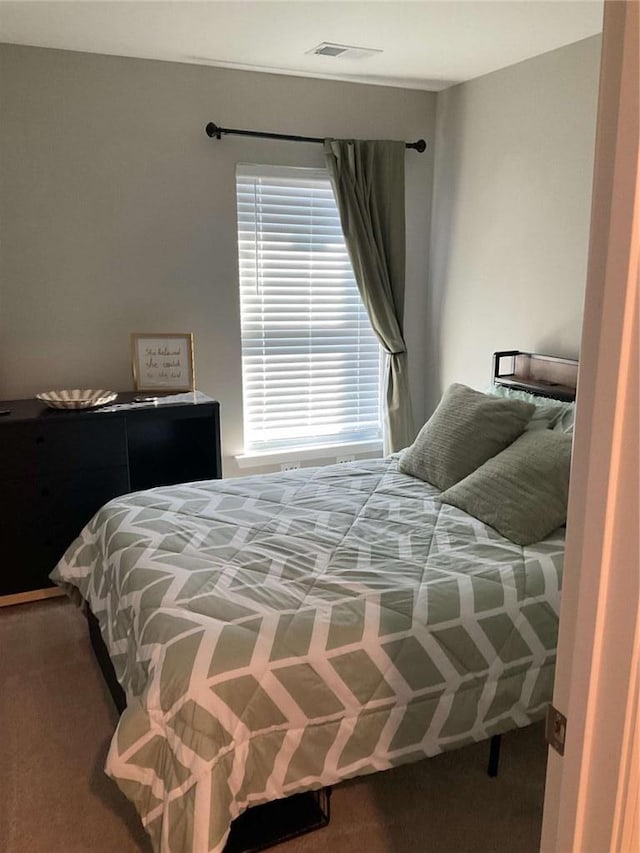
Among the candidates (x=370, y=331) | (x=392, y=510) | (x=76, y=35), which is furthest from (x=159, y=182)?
(x=392, y=510)

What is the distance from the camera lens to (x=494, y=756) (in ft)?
7.06

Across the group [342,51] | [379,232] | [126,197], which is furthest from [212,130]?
[379,232]

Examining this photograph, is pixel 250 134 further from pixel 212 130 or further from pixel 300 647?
pixel 300 647

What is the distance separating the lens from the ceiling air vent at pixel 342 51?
3.20m

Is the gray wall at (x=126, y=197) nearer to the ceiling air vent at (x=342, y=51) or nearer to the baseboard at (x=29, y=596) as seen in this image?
the ceiling air vent at (x=342, y=51)

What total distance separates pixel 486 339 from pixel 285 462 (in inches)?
52.0

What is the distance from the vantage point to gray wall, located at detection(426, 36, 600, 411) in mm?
3188

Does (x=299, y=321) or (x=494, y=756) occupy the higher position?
(x=299, y=321)

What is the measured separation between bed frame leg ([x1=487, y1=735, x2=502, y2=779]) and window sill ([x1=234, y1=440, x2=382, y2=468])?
2.20 meters

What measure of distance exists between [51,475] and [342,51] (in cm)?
234

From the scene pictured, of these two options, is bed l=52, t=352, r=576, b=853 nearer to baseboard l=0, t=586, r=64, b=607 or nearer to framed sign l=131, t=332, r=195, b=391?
baseboard l=0, t=586, r=64, b=607

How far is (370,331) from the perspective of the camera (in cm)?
426

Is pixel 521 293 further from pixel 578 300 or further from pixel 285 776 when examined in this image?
pixel 285 776

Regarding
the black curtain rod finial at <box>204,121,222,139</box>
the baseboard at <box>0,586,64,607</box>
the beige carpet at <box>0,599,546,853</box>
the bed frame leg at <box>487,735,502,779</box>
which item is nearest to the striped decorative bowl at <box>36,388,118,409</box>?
the baseboard at <box>0,586,64,607</box>
